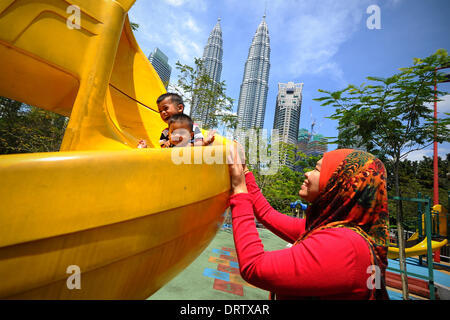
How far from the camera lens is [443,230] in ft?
27.0

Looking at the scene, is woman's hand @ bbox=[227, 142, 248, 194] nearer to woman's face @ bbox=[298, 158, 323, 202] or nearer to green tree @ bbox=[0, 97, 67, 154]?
woman's face @ bbox=[298, 158, 323, 202]

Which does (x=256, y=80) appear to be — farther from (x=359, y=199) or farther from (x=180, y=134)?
(x=359, y=199)

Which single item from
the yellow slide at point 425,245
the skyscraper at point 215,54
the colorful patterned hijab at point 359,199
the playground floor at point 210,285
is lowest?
the playground floor at point 210,285

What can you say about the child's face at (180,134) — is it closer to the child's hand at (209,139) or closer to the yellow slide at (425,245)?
the child's hand at (209,139)

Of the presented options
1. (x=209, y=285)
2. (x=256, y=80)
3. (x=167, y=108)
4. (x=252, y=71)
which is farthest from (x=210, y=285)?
(x=252, y=71)

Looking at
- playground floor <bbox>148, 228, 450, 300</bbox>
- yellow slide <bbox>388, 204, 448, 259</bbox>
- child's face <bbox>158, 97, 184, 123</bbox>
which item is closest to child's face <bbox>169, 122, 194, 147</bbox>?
child's face <bbox>158, 97, 184, 123</bbox>

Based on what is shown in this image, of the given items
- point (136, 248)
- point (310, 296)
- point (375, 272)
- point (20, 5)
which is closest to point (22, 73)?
point (20, 5)

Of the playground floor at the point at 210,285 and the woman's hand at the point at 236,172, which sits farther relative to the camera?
the playground floor at the point at 210,285

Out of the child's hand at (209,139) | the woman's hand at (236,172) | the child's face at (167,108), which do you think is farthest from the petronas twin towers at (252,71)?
the woman's hand at (236,172)

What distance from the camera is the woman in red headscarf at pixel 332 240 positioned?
0.81 m

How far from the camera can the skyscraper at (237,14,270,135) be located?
155 feet

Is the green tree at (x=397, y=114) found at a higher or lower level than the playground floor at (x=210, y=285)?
higher

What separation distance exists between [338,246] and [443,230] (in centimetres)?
1099

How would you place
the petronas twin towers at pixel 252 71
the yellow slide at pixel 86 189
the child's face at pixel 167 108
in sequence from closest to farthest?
the yellow slide at pixel 86 189 → the child's face at pixel 167 108 → the petronas twin towers at pixel 252 71
